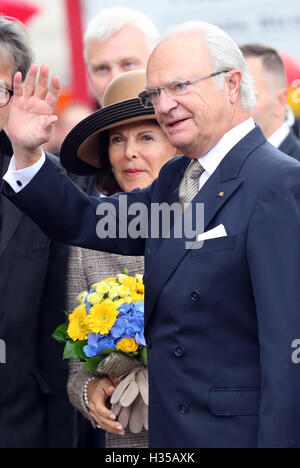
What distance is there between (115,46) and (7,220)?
1922mm

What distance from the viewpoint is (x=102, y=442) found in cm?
420

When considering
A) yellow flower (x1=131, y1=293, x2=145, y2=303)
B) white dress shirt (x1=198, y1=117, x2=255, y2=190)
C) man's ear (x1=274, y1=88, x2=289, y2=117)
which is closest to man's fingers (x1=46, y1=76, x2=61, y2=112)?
white dress shirt (x1=198, y1=117, x2=255, y2=190)

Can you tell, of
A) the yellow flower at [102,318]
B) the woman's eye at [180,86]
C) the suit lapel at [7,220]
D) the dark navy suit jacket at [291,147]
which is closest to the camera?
the woman's eye at [180,86]

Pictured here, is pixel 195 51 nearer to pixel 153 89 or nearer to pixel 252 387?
pixel 153 89

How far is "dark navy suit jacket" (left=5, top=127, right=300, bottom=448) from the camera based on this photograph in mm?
2848

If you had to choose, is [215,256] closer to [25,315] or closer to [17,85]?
[17,85]

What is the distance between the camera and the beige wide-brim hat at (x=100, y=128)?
407cm

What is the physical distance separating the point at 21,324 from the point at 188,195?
1.15m

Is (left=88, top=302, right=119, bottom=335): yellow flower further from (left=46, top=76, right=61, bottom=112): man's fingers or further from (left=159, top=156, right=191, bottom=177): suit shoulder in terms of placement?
(left=46, top=76, right=61, bottom=112): man's fingers

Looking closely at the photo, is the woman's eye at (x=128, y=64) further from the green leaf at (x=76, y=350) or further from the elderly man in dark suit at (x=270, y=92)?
the green leaf at (x=76, y=350)

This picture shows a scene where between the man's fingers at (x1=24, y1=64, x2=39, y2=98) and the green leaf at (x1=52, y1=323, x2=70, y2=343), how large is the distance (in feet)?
3.39

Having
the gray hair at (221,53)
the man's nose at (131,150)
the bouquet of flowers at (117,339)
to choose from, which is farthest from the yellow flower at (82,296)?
the gray hair at (221,53)

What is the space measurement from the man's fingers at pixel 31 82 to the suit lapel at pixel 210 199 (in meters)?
0.69

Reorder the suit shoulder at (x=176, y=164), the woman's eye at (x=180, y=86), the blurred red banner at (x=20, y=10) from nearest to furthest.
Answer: the woman's eye at (x=180, y=86) → the suit shoulder at (x=176, y=164) → the blurred red banner at (x=20, y=10)
